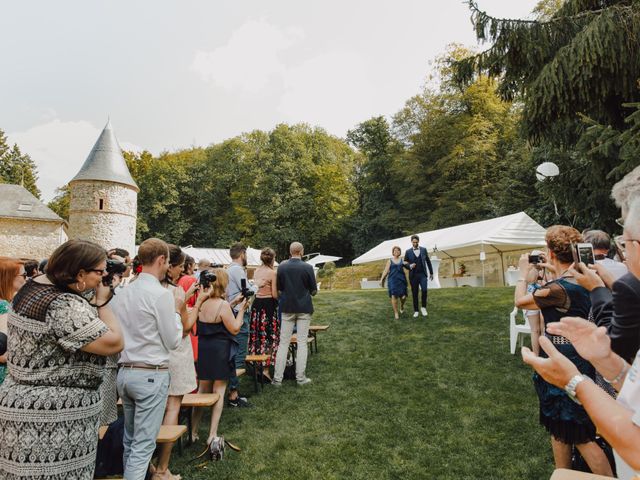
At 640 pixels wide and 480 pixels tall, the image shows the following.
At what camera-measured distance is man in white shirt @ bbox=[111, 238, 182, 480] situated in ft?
9.70

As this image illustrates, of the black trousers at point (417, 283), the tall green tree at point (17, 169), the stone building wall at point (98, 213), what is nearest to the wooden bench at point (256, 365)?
the black trousers at point (417, 283)

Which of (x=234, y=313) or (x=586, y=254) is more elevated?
(x=586, y=254)

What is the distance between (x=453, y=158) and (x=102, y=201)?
82.3 feet

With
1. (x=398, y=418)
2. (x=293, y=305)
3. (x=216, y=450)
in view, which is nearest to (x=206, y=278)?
(x=216, y=450)

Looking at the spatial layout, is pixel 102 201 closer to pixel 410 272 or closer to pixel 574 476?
pixel 410 272

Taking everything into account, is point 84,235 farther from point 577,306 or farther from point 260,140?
point 577,306

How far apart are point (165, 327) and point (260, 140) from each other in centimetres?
4284

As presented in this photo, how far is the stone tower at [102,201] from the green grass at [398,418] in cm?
2547

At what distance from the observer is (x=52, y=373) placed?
207 centimetres

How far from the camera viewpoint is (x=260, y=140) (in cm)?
4409

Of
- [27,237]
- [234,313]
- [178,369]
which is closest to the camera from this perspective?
[178,369]

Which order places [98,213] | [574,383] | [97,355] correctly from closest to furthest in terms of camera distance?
[574,383]
[97,355]
[98,213]

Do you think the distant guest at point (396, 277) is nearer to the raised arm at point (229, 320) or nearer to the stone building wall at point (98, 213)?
the raised arm at point (229, 320)

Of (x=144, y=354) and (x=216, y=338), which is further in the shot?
(x=216, y=338)
